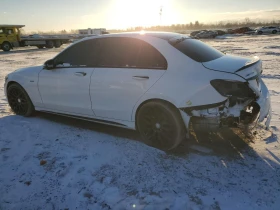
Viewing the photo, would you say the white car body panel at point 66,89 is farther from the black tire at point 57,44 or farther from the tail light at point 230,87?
the black tire at point 57,44

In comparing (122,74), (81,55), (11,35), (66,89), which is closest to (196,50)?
(122,74)

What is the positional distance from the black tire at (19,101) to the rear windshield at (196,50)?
3.21 meters

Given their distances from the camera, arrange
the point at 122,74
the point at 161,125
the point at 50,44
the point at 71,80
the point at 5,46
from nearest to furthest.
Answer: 1. the point at 161,125
2. the point at 122,74
3. the point at 71,80
4. the point at 5,46
5. the point at 50,44

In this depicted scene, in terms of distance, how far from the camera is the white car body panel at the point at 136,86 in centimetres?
314

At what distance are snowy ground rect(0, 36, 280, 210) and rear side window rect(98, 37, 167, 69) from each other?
48.3 inches

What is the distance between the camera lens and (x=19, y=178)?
122 inches

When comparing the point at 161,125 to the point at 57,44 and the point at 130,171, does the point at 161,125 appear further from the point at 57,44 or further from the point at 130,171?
the point at 57,44

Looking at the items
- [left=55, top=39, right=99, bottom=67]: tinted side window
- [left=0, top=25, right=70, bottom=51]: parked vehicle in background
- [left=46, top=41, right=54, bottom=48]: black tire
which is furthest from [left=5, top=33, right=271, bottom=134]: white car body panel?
[left=46, top=41, right=54, bottom=48]: black tire

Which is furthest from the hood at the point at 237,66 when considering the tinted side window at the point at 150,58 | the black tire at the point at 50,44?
the black tire at the point at 50,44

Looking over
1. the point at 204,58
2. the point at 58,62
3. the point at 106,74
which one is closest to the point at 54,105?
the point at 58,62

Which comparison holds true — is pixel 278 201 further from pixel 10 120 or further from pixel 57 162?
pixel 10 120

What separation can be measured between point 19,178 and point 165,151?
1952mm

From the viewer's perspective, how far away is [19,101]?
5.14 metres

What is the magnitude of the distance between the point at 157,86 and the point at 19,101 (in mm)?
3227
